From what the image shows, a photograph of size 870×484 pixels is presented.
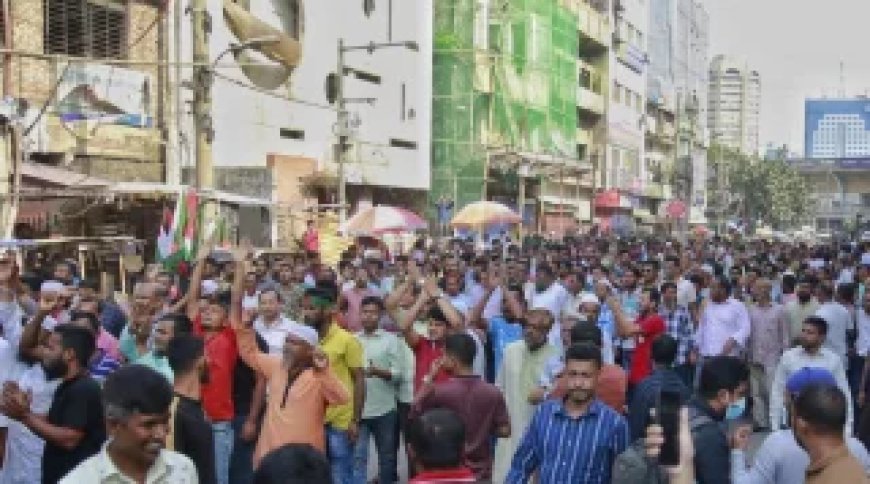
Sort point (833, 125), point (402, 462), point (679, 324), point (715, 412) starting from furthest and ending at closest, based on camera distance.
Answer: point (833, 125) → point (679, 324) → point (402, 462) → point (715, 412)

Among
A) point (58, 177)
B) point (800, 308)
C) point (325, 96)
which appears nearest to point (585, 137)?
point (325, 96)

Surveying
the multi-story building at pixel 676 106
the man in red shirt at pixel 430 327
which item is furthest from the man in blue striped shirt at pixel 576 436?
the multi-story building at pixel 676 106

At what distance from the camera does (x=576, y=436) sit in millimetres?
4734

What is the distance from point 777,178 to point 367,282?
79.1 metres

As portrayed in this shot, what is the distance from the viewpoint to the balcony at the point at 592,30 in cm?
5572

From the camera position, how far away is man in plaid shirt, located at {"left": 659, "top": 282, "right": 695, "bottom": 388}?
1062 centimetres

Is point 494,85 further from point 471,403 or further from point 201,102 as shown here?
point 471,403

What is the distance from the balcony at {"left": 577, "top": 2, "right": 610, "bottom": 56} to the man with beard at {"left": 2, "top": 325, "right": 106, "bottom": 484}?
51322mm

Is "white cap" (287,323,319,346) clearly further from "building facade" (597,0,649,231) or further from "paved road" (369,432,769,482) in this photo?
"building facade" (597,0,649,231)

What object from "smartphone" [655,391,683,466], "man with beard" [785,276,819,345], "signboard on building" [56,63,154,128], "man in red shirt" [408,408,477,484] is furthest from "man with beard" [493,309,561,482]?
"signboard on building" [56,63,154,128]

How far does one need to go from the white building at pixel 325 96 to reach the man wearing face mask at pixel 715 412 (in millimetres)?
18548

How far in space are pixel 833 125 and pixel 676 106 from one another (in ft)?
223

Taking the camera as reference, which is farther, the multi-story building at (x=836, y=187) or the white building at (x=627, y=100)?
the multi-story building at (x=836, y=187)

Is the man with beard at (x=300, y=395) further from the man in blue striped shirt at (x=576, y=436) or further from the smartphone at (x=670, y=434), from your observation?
the smartphone at (x=670, y=434)
